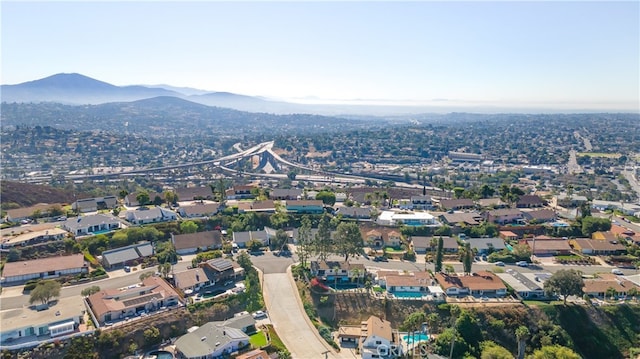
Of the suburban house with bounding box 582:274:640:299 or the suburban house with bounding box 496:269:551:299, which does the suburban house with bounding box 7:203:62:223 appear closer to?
the suburban house with bounding box 496:269:551:299

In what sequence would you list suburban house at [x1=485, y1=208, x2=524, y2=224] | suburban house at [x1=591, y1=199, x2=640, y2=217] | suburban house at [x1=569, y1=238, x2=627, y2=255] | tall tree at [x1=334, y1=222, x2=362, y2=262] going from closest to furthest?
tall tree at [x1=334, y1=222, x2=362, y2=262]
suburban house at [x1=569, y1=238, x2=627, y2=255]
suburban house at [x1=485, y1=208, x2=524, y2=224]
suburban house at [x1=591, y1=199, x2=640, y2=217]

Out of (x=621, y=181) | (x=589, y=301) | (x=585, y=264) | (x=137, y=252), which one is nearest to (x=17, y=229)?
(x=137, y=252)

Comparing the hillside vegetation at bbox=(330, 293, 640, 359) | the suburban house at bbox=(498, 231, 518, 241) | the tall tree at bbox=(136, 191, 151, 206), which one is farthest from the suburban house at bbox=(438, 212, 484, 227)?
the tall tree at bbox=(136, 191, 151, 206)

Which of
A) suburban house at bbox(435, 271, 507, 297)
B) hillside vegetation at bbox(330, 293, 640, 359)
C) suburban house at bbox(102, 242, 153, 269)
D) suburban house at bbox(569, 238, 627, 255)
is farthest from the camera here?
suburban house at bbox(569, 238, 627, 255)

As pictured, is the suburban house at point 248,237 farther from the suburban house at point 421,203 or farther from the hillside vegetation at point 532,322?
the suburban house at point 421,203

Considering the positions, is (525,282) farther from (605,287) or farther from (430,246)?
(430,246)

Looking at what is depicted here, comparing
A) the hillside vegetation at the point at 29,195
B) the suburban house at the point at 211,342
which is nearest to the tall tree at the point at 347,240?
the suburban house at the point at 211,342

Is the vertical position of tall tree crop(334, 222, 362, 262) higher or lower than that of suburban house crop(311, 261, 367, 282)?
higher

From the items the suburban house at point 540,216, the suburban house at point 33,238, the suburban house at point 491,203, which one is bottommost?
the suburban house at point 540,216
